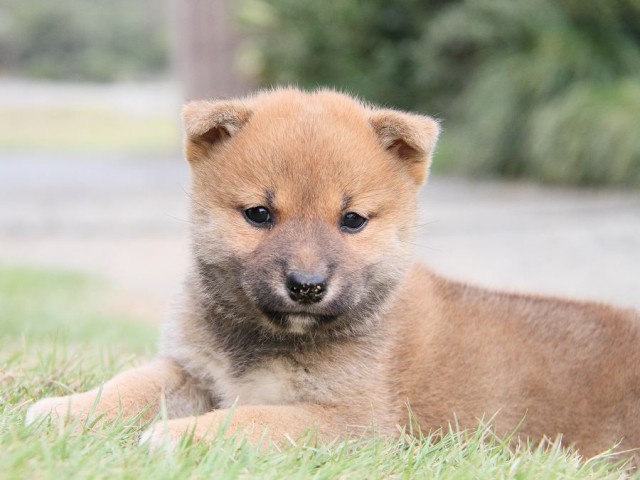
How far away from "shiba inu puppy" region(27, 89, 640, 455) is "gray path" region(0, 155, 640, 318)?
3.57 m

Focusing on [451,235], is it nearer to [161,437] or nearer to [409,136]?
[409,136]

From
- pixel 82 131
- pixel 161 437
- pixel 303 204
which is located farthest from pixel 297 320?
pixel 82 131

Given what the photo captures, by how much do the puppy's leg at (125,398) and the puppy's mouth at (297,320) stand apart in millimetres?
507

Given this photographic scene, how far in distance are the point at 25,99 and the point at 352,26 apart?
2752 centimetres

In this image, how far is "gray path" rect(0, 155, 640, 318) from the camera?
31.8ft

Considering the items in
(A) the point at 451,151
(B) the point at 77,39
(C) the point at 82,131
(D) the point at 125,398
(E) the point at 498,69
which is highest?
(E) the point at 498,69

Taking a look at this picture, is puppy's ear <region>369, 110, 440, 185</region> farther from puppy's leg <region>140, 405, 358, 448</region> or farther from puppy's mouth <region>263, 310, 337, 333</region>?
puppy's leg <region>140, 405, 358, 448</region>

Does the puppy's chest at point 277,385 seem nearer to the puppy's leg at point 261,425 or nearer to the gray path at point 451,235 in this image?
the puppy's leg at point 261,425

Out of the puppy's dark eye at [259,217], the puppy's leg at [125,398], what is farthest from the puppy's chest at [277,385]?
the puppy's dark eye at [259,217]

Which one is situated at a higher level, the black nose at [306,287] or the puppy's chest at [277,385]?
the black nose at [306,287]

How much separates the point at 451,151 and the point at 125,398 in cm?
1504

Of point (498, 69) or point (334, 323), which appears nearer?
point (334, 323)

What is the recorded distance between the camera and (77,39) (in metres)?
49.3

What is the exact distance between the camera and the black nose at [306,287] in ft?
10.3
